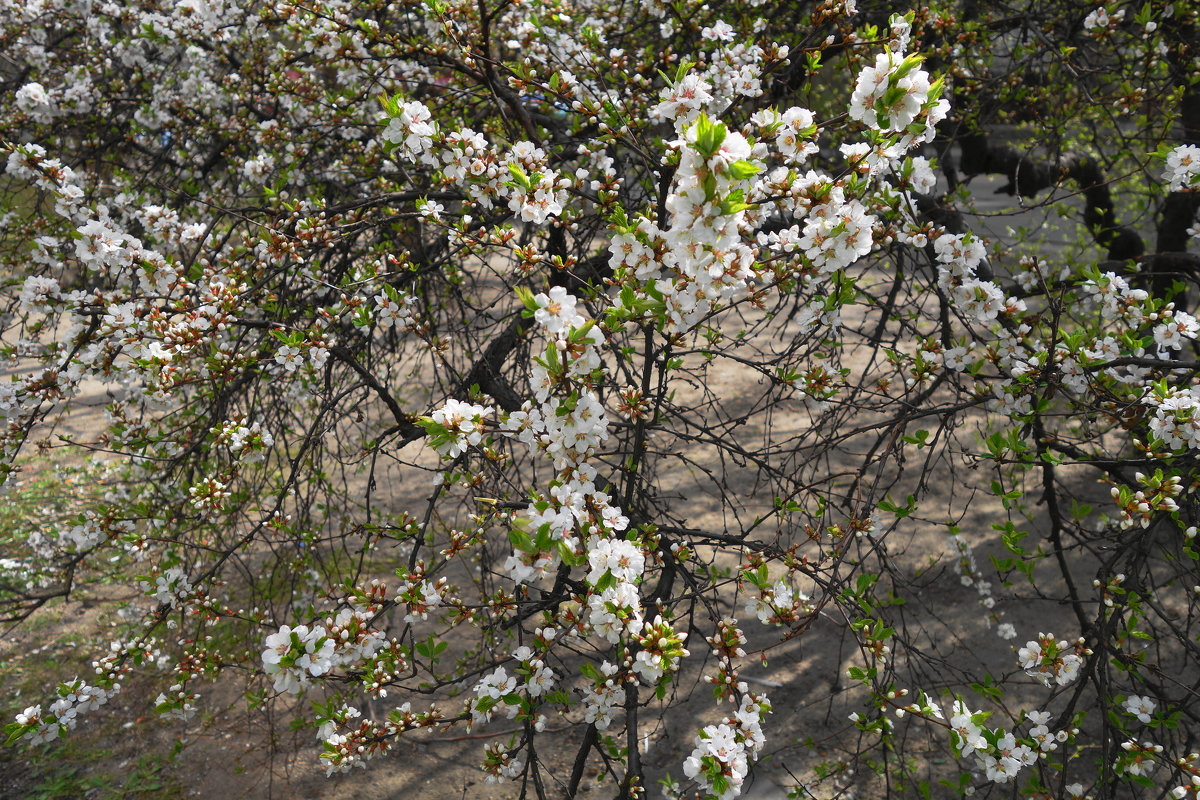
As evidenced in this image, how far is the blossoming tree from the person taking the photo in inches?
74.4

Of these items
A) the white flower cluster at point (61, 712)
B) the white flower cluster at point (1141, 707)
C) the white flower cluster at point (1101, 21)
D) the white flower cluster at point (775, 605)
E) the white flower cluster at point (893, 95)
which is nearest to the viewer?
the white flower cluster at point (893, 95)

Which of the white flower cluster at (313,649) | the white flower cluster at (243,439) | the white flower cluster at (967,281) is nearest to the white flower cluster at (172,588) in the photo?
the white flower cluster at (243,439)

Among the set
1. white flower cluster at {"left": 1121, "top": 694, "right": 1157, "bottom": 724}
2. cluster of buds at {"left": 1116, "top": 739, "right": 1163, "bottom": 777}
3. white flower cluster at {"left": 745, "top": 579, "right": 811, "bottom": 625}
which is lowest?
cluster of buds at {"left": 1116, "top": 739, "right": 1163, "bottom": 777}

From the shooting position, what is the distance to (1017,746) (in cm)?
230

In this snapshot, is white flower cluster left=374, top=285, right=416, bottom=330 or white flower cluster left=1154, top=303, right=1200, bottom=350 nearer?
white flower cluster left=1154, top=303, right=1200, bottom=350

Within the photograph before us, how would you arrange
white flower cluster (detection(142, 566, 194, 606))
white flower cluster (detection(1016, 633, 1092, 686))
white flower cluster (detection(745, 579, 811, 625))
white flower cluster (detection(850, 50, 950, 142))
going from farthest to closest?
white flower cluster (detection(142, 566, 194, 606)) → white flower cluster (detection(1016, 633, 1092, 686)) → white flower cluster (detection(745, 579, 811, 625)) → white flower cluster (detection(850, 50, 950, 142))

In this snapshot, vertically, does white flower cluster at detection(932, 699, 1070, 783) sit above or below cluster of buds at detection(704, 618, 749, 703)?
below

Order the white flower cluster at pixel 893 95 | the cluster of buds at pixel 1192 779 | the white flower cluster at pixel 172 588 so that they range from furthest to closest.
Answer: the white flower cluster at pixel 172 588 < the cluster of buds at pixel 1192 779 < the white flower cluster at pixel 893 95

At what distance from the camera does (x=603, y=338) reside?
1700 millimetres

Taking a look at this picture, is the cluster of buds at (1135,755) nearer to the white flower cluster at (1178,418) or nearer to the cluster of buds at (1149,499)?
the cluster of buds at (1149,499)

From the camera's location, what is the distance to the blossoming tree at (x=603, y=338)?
189 cm

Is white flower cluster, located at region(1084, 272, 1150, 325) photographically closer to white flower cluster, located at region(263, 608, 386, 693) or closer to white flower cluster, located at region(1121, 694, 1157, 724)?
white flower cluster, located at region(1121, 694, 1157, 724)

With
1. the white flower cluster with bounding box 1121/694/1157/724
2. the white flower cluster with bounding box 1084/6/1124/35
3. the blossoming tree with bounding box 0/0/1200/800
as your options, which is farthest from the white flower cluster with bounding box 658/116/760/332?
the white flower cluster with bounding box 1084/6/1124/35

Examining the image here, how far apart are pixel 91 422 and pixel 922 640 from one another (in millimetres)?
8054
